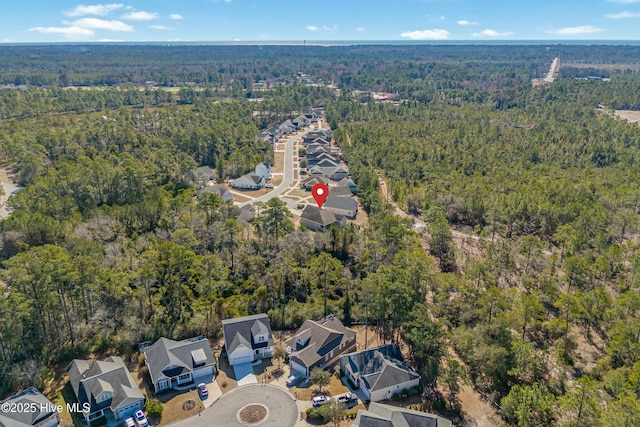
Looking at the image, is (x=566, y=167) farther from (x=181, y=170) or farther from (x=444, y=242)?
(x=181, y=170)

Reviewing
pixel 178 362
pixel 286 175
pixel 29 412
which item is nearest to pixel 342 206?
pixel 286 175

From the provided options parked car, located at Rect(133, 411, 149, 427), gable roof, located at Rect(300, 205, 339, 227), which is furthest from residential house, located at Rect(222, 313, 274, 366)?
gable roof, located at Rect(300, 205, 339, 227)

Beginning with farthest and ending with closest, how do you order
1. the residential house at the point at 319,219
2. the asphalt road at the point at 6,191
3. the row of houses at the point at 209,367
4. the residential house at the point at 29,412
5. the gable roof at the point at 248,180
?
the gable roof at the point at 248,180 < the asphalt road at the point at 6,191 < the residential house at the point at 319,219 < the row of houses at the point at 209,367 < the residential house at the point at 29,412

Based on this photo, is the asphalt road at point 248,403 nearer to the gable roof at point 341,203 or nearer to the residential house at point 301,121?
the gable roof at point 341,203

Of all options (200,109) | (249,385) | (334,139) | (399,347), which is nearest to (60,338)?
(249,385)

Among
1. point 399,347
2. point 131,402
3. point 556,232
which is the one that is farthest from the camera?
point 556,232

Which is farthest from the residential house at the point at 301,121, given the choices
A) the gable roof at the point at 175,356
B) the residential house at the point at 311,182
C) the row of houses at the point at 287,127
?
the gable roof at the point at 175,356
